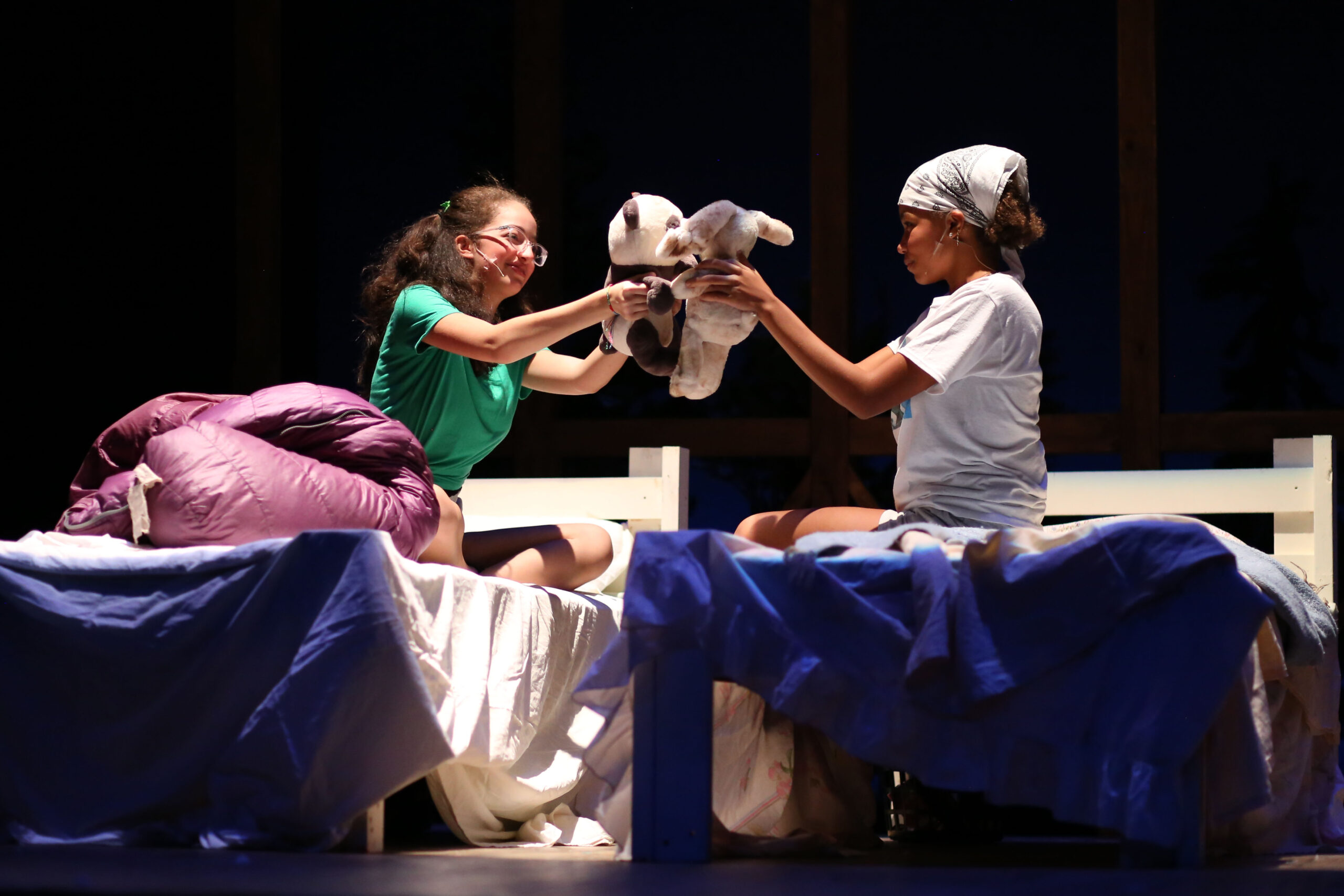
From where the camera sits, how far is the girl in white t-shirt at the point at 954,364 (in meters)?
2.14

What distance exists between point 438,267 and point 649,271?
52 cm

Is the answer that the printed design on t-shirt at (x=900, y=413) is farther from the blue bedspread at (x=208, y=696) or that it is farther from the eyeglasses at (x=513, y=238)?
the blue bedspread at (x=208, y=696)

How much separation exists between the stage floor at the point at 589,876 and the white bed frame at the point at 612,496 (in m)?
1.26

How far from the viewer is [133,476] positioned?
6.68ft

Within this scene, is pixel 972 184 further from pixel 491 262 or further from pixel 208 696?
pixel 208 696

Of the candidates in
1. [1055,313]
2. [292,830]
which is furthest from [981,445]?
[1055,313]

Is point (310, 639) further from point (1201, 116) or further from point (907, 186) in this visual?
point (1201, 116)

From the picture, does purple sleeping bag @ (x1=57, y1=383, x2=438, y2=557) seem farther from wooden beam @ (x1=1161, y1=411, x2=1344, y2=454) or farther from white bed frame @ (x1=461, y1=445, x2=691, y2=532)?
wooden beam @ (x1=1161, y1=411, x2=1344, y2=454)

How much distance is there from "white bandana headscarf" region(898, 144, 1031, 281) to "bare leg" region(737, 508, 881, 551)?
1.55 feet

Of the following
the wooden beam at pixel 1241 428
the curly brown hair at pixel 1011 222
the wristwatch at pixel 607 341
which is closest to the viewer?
the curly brown hair at pixel 1011 222

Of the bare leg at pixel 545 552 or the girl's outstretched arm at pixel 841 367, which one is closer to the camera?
the girl's outstretched arm at pixel 841 367

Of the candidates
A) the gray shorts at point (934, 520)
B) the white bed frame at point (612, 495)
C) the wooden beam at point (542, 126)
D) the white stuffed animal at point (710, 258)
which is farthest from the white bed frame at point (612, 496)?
the wooden beam at point (542, 126)

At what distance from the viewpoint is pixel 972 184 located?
2.33 meters

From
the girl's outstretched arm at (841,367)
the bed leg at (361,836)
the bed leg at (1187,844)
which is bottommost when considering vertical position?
the bed leg at (361,836)
